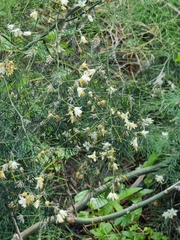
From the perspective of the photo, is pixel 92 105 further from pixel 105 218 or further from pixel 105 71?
pixel 105 218

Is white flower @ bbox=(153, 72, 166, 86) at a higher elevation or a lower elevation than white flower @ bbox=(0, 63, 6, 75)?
lower

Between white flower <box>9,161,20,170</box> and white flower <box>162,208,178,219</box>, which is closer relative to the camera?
white flower <box>9,161,20,170</box>

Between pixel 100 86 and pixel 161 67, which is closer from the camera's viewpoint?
pixel 100 86

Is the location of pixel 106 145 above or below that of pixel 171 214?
above

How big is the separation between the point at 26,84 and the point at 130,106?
387mm

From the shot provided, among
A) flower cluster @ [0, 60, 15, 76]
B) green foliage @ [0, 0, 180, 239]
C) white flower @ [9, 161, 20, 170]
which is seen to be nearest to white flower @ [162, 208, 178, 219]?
green foliage @ [0, 0, 180, 239]

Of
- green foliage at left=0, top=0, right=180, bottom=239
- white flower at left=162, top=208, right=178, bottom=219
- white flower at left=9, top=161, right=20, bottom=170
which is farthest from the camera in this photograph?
white flower at left=162, top=208, right=178, bottom=219

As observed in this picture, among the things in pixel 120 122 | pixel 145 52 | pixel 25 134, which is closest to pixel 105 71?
pixel 120 122

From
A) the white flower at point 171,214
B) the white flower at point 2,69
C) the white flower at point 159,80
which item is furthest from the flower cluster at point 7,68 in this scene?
the white flower at point 159,80

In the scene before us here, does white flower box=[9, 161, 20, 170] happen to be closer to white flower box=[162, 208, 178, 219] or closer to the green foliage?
the green foliage

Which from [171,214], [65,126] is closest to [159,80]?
[171,214]

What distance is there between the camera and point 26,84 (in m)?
1.90

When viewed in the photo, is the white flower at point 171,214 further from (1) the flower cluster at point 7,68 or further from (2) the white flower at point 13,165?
(1) the flower cluster at point 7,68

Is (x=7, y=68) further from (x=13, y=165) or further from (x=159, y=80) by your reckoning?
(x=159, y=80)
